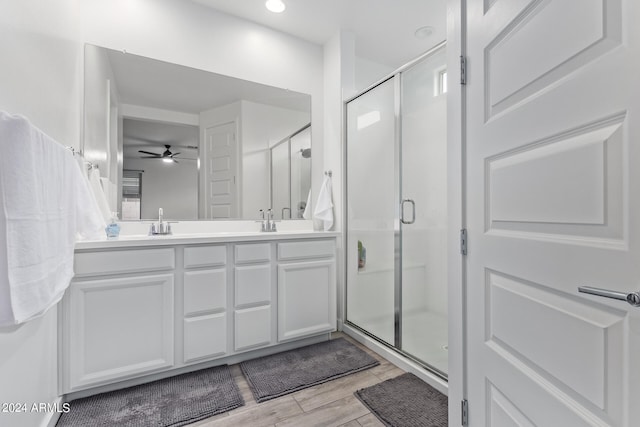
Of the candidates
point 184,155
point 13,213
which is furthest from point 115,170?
point 13,213

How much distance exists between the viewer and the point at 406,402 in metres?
1.62

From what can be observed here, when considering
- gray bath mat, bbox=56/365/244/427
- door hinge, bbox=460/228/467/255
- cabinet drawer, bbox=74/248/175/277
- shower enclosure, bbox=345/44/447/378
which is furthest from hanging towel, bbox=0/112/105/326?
shower enclosure, bbox=345/44/447/378

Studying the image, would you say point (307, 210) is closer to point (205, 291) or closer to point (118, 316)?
point (205, 291)

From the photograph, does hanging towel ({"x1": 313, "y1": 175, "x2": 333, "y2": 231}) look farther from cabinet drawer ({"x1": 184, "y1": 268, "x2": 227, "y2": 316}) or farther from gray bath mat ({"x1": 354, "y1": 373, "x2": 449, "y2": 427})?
gray bath mat ({"x1": 354, "y1": 373, "x2": 449, "y2": 427})

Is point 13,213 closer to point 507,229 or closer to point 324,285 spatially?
point 507,229

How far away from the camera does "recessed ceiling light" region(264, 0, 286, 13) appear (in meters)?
2.34

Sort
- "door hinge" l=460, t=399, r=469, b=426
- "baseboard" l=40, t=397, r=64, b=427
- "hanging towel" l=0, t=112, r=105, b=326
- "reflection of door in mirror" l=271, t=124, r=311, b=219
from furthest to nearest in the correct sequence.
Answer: "reflection of door in mirror" l=271, t=124, r=311, b=219
"baseboard" l=40, t=397, r=64, b=427
"door hinge" l=460, t=399, r=469, b=426
"hanging towel" l=0, t=112, r=105, b=326

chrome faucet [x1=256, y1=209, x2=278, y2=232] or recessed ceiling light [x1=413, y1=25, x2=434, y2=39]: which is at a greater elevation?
recessed ceiling light [x1=413, y1=25, x2=434, y2=39]

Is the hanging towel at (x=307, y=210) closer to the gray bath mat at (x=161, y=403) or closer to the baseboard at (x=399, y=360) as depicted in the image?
the baseboard at (x=399, y=360)

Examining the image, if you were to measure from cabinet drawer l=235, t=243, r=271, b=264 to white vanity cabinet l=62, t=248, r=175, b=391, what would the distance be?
406 mm

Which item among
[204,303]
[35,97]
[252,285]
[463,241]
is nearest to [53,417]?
[204,303]

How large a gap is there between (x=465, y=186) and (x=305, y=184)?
183 centimetres

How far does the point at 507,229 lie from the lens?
95 cm

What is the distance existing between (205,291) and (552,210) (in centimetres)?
183
